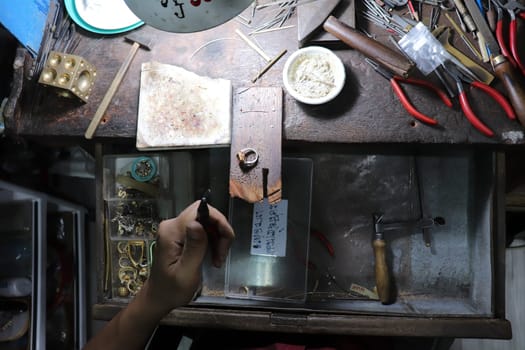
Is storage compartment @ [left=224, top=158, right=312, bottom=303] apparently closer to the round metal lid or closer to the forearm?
the forearm

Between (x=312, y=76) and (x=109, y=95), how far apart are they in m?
0.55

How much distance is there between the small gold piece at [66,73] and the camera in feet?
3.70

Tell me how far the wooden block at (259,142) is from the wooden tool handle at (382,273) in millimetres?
396

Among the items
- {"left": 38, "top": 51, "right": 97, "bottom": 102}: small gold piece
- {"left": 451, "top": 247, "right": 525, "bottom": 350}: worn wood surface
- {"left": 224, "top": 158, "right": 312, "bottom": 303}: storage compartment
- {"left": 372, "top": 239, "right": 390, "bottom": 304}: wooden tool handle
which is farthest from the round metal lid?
{"left": 451, "top": 247, "right": 525, "bottom": 350}: worn wood surface

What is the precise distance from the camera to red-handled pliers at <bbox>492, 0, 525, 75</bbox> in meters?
1.09

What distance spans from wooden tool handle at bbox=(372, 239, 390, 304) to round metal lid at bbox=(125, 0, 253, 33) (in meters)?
0.81

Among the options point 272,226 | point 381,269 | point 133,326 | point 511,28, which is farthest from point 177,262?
point 511,28

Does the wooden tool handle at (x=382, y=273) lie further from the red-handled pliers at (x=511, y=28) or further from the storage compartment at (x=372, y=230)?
the red-handled pliers at (x=511, y=28)

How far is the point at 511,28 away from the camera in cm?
110

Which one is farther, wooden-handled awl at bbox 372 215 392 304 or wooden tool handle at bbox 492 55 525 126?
wooden-handled awl at bbox 372 215 392 304

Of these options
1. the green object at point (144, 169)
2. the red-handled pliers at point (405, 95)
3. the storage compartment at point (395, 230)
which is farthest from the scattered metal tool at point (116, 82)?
the red-handled pliers at point (405, 95)

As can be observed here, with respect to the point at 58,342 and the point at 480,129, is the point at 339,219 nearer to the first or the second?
the point at 480,129

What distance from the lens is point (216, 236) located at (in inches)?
39.6

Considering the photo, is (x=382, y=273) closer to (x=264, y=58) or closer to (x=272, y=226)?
(x=272, y=226)
